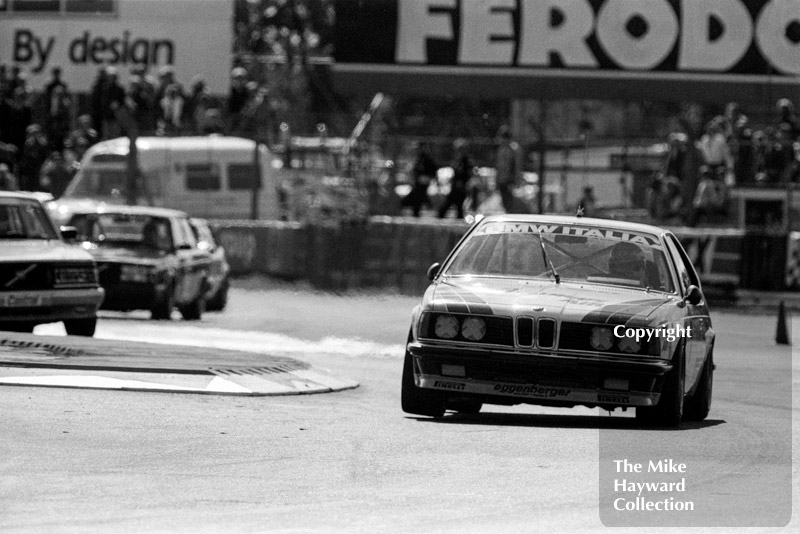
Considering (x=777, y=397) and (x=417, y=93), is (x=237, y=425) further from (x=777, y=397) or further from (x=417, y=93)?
(x=417, y=93)

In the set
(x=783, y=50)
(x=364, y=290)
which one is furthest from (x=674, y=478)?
(x=783, y=50)

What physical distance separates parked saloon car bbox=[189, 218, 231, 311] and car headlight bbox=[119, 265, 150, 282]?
2.24 meters

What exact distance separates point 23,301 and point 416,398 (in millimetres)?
5539

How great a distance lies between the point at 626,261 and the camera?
466 inches

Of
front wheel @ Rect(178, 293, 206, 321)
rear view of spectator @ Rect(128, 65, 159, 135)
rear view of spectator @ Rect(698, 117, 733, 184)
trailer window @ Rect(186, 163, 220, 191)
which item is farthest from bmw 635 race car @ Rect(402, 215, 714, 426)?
rear view of spectator @ Rect(128, 65, 159, 135)

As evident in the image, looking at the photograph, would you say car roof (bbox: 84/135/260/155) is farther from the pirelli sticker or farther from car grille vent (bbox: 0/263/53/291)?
the pirelli sticker

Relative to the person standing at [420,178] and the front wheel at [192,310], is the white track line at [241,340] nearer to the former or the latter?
the front wheel at [192,310]

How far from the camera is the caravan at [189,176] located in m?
28.0

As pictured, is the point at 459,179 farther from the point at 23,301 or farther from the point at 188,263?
the point at 23,301

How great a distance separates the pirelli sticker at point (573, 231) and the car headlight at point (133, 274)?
917 centimetres

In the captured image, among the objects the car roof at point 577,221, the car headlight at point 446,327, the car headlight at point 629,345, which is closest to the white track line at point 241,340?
the car roof at point 577,221

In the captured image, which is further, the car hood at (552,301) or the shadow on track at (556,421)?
the shadow on track at (556,421)

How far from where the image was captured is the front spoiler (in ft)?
35.3

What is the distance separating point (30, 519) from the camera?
7184 mm
